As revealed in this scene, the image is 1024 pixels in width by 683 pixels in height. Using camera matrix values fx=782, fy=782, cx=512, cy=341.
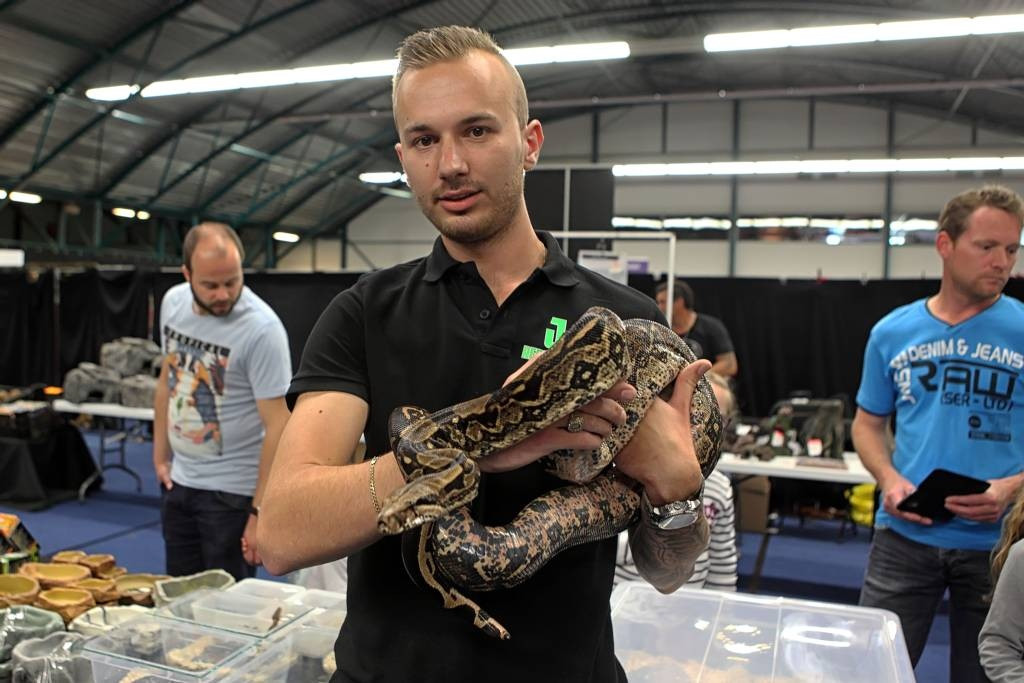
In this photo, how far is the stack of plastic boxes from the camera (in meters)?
2.35

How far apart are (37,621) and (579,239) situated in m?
5.30

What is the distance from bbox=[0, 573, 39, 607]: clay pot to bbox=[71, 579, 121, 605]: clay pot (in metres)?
0.15

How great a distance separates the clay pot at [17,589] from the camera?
9.77ft

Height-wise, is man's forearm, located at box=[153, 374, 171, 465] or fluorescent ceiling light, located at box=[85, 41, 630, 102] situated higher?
fluorescent ceiling light, located at box=[85, 41, 630, 102]

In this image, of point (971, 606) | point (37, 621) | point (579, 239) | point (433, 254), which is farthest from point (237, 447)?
point (579, 239)

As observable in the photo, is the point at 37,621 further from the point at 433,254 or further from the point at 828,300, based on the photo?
the point at 828,300

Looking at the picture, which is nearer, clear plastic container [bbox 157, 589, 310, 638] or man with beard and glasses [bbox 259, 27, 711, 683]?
man with beard and glasses [bbox 259, 27, 711, 683]

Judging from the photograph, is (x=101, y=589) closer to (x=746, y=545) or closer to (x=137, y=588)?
(x=137, y=588)

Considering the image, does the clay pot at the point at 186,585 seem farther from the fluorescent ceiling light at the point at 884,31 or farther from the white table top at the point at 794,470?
the fluorescent ceiling light at the point at 884,31

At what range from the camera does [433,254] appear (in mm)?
1714

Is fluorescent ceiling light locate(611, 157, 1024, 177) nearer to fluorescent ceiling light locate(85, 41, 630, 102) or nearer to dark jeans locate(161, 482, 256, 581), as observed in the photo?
fluorescent ceiling light locate(85, 41, 630, 102)

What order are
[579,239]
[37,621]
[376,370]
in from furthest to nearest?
[579,239], [37,621], [376,370]

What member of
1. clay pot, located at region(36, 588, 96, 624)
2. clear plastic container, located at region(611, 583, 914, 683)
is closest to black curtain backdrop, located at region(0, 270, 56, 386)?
clay pot, located at region(36, 588, 96, 624)

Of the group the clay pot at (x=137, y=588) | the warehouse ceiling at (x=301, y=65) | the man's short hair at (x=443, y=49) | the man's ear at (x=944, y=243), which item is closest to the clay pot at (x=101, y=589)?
the clay pot at (x=137, y=588)
